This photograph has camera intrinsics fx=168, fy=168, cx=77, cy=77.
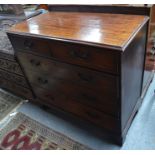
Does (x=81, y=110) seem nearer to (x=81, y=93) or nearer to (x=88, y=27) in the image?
(x=81, y=93)

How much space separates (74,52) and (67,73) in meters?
0.20

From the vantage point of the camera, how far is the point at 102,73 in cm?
96

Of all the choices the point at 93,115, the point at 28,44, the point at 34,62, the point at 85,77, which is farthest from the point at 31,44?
the point at 93,115

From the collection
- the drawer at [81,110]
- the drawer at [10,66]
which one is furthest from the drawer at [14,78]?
the drawer at [81,110]

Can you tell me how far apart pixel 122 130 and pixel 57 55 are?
716 millimetres

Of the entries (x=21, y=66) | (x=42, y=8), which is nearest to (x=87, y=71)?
(x=21, y=66)

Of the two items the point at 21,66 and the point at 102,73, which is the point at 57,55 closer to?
the point at 102,73

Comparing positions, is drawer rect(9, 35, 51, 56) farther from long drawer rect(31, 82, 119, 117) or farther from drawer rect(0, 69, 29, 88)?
drawer rect(0, 69, 29, 88)

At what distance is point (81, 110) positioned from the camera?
1334mm

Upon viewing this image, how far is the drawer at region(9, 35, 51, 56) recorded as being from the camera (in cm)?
111

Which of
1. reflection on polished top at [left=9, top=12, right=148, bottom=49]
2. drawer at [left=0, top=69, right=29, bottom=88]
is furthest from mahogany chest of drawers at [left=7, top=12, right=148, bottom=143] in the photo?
drawer at [left=0, top=69, right=29, bottom=88]

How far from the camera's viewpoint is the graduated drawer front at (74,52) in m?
0.88

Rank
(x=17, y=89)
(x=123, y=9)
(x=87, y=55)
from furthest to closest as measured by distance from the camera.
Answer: (x=17, y=89) < (x=123, y=9) < (x=87, y=55)
